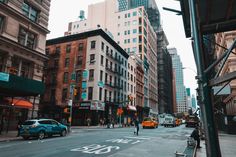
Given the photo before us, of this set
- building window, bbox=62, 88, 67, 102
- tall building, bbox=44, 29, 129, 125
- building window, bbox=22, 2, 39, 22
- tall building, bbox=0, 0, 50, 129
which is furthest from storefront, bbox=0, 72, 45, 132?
building window, bbox=62, 88, 67, 102

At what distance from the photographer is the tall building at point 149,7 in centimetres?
12175

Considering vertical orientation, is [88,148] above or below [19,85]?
below

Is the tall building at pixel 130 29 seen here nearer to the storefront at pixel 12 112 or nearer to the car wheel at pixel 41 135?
the storefront at pixel 12 112

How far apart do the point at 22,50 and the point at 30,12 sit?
572 centimetres

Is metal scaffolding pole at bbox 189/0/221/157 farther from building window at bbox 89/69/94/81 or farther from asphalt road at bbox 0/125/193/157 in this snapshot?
building window at bbox 89/69/94/81

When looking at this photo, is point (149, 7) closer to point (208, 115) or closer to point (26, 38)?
point (26, 38)

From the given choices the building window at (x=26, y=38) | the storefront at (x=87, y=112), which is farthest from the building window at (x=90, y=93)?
the building window at (x=26, y=38)

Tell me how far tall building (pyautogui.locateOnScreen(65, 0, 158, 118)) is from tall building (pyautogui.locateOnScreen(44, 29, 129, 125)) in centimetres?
2403

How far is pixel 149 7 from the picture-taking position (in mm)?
132125

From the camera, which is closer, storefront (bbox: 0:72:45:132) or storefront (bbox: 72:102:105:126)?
storefront (bbox: 0:72:45:132)

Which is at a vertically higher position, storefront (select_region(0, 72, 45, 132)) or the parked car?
storefront (select_region(0, 72, 45, 132))

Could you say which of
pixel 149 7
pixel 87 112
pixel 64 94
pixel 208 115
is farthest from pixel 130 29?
pixel 208 115

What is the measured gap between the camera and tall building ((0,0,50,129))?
782 inches

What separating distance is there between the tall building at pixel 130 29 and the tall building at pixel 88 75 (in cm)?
2403
